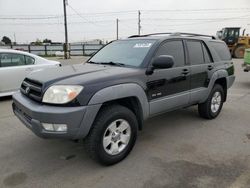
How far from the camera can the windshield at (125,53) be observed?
4.13 meters

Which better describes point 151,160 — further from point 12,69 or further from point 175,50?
point 12,69

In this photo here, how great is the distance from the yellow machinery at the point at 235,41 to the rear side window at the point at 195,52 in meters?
22.3

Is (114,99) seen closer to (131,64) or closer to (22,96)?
(131,64)

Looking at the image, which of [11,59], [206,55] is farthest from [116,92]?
[11,59]

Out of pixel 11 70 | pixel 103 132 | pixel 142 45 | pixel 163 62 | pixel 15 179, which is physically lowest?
pixel 15 179

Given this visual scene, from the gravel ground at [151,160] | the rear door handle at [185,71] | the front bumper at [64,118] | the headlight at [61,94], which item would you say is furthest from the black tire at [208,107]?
the headlight at [61,94]

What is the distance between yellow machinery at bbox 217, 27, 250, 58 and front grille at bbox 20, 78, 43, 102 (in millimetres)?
25005

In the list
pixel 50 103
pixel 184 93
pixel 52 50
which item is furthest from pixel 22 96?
pixel 52 50

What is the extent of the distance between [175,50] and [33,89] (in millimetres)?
2479

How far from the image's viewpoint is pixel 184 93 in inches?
181

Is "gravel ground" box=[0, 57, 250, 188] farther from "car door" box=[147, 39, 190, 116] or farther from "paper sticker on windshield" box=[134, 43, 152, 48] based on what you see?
"paper sticker on windshield" box=[134, 43, 152, 48]

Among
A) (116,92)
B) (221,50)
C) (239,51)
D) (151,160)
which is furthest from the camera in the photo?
(239,51)

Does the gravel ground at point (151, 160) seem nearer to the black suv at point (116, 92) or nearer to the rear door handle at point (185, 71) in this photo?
the black suv at point (116, 92)

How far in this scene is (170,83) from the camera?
4.26 m
